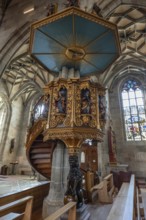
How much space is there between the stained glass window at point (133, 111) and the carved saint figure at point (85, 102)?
789 cm

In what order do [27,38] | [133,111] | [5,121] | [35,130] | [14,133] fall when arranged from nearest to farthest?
[35,130]
[27,38]
[133,111]
[5,121]
[14,133]

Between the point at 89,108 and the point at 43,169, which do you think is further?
the point at 43,169

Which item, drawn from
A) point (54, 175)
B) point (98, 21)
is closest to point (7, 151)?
point (54, 175)

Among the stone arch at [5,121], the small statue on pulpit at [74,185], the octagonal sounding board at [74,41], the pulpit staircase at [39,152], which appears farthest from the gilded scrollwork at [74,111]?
the stone arch at [5,121]

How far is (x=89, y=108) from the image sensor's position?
3092 millimetres

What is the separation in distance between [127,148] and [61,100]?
803cm

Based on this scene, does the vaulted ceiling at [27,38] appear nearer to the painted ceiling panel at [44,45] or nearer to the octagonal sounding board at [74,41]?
the octagonal sounding board at [74,41]

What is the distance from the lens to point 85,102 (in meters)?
3.13

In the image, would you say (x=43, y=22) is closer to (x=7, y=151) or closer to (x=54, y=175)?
(x=54, y=175)

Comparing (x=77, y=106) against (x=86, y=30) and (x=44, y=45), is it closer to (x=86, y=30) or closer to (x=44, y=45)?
(x=86, y=30)

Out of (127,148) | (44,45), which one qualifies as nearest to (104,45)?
(44,45)

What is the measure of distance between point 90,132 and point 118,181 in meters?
5.31

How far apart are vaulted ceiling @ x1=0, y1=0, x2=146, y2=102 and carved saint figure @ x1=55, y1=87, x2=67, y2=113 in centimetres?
248

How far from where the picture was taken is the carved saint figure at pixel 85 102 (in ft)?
10.0
